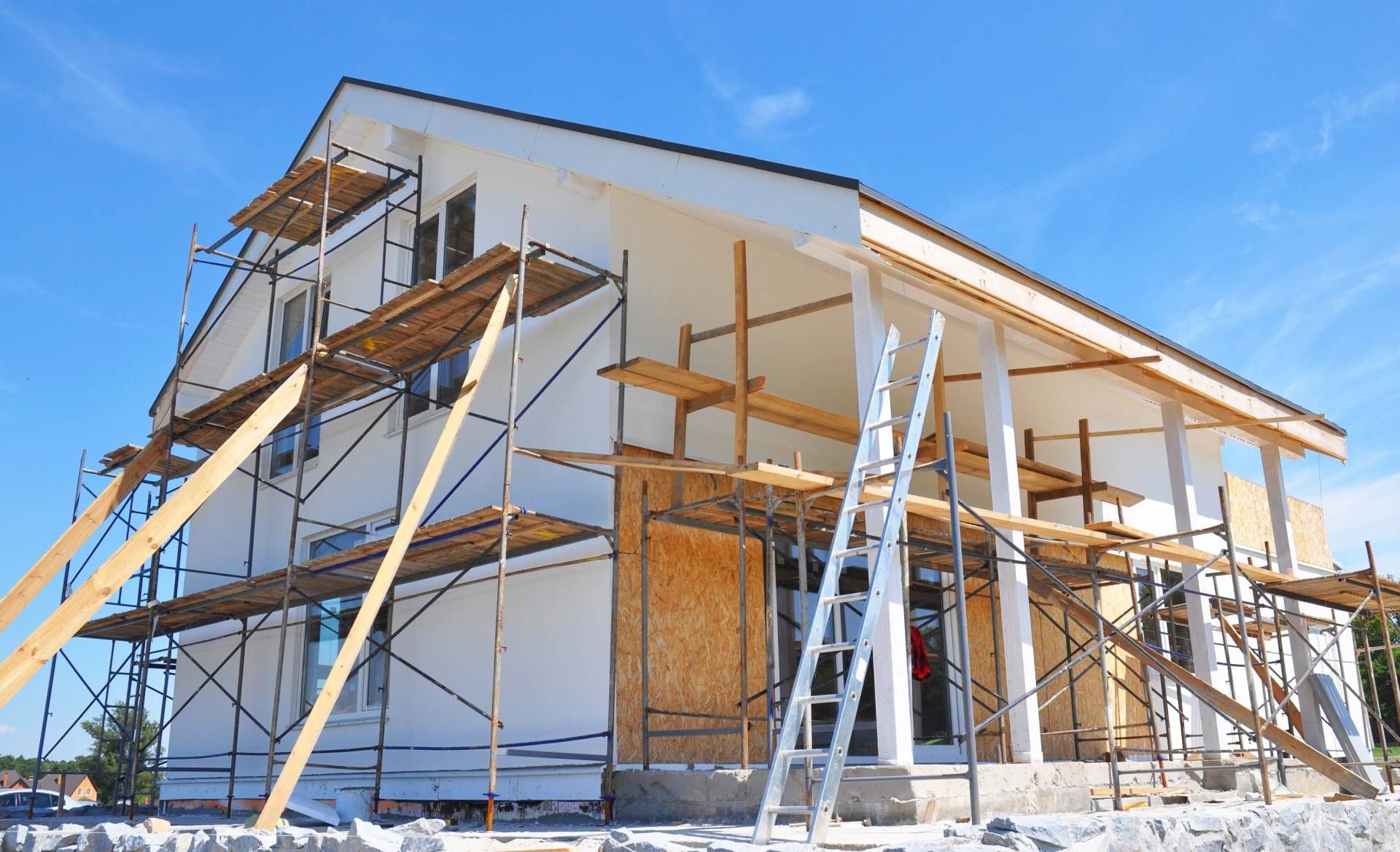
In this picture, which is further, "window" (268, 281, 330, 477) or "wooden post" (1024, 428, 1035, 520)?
"window" (268, 281, 330, 477)

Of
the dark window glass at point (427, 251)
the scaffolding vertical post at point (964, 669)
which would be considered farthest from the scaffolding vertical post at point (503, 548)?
the scaffolding vertical post at point (964, 669)

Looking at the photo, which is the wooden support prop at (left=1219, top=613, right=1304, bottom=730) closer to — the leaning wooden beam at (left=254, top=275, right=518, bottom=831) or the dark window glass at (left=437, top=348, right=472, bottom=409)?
the leaning wooden beam at (left=254, top=275, right=518, bottom=831)

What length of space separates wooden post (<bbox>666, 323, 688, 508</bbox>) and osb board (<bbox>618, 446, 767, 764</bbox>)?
15 cm

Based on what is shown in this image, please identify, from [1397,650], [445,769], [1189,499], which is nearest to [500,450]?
[445,769]

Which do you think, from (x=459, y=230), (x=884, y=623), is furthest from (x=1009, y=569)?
(x=459, y=230)

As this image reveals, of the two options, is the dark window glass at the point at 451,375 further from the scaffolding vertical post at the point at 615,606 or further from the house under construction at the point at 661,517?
the scaffolding vertical post at the point at 615,606

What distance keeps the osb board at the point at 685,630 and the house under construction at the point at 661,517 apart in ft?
0.10

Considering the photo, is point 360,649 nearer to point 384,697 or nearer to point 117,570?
point 384,697

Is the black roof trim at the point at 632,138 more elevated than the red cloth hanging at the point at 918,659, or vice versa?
the black roof trim at the point at 632,138

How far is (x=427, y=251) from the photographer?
14094 millimetres

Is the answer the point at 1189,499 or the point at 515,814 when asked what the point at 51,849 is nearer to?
the point at 515,814

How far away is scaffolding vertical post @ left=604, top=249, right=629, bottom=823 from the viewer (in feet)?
31.4

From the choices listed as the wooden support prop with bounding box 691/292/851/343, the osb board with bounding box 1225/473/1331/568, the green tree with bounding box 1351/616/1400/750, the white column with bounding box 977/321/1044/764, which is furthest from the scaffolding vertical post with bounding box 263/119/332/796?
the green tree with bounding box 1351/616/1400/750

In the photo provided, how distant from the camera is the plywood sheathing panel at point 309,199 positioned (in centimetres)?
1395
